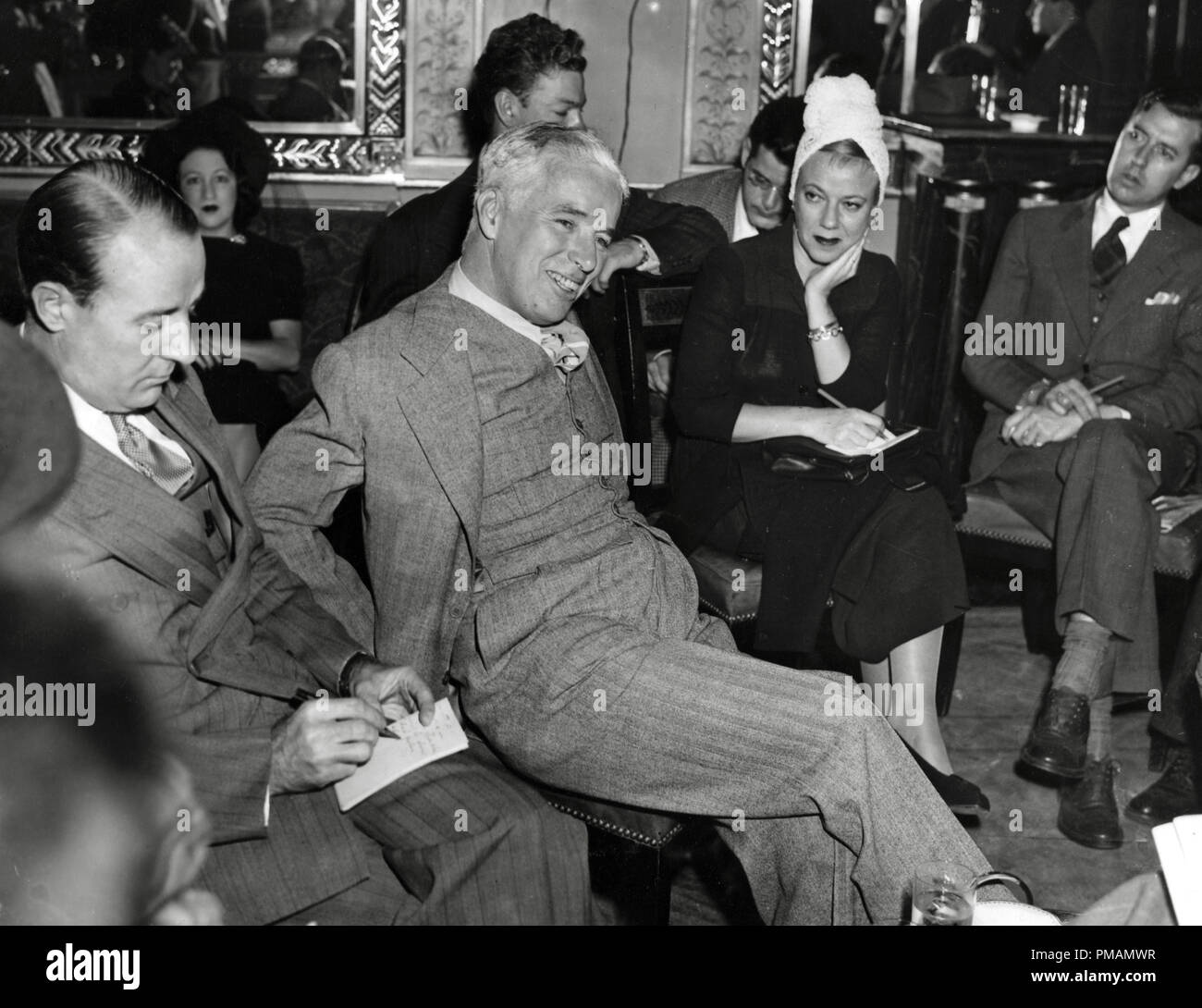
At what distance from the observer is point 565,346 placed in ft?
7.92

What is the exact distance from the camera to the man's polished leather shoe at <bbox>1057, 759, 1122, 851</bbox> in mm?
3010

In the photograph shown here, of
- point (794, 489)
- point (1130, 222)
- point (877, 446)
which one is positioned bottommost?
point (794, 489)

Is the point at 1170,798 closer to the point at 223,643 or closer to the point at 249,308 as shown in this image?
the point at 223,643

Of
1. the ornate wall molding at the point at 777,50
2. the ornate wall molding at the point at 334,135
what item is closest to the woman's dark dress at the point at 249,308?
the ornate wall molding at the point at 334,135

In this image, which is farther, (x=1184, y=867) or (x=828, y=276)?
(x=828, y=276)

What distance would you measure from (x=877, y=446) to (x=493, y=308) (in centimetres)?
104

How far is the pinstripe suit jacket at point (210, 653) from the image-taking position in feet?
5.94

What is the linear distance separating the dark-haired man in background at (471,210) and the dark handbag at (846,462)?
1.96 ft

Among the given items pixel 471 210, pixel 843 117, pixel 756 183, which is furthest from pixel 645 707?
pixel 756 183

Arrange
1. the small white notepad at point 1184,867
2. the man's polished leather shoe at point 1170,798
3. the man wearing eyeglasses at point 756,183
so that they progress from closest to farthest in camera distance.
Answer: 1. the small white notepad at point 1184,867
2. the man's polished leather shoe at point 1170,798
3. the man wearing eyeglasses at point 756,183

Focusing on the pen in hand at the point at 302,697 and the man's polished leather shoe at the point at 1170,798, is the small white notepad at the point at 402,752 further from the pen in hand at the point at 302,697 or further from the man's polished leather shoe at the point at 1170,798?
the man's polished leather shoe at the point at 1170,798
